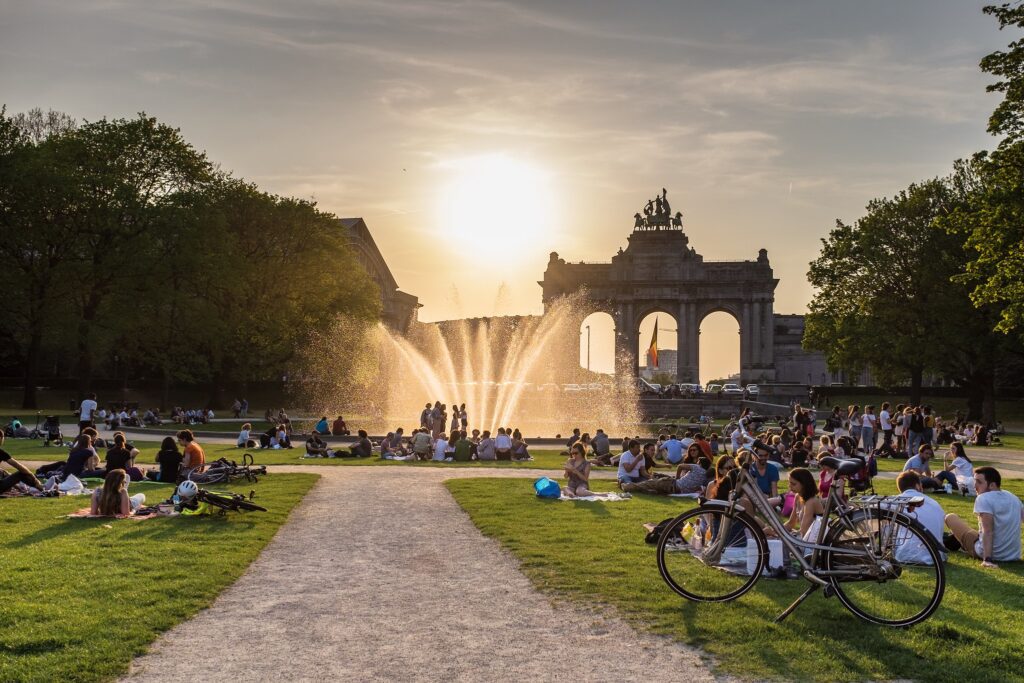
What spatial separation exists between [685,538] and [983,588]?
3450mm

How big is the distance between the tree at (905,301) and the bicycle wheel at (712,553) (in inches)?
1804

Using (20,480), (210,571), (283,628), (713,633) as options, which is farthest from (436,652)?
(20,480)

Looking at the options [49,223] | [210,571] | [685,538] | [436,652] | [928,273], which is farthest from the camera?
[928,273]

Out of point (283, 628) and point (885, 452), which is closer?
point (283, 628)

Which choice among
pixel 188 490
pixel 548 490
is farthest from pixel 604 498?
pixel 188 490

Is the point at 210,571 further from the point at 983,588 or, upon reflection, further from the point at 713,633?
the point at 983,588

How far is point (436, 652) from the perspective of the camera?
772cm

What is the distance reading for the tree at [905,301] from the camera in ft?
169

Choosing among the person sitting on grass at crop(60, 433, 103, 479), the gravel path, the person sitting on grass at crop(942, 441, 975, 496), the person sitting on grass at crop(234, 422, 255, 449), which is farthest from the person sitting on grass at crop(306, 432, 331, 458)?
the person sitting on grass at crop(942, 441, 975, 496)

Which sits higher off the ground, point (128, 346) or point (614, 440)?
point (128, 346)

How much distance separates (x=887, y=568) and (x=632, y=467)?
11.7 m

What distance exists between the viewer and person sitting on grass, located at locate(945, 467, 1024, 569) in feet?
37.3

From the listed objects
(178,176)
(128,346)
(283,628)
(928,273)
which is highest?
(178,176)

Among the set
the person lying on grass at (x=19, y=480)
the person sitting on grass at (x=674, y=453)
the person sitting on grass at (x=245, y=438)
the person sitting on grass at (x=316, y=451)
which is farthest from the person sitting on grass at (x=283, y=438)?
the person lying on grass at (x=19, y=480)
